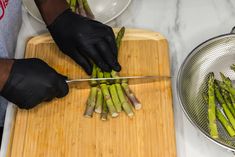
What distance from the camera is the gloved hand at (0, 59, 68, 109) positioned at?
113 centimetres

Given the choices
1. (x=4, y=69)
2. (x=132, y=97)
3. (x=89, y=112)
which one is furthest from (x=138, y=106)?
(x=4, y=69)

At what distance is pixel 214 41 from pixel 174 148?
13.6 inches

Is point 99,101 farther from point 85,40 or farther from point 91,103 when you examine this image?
point 85,40

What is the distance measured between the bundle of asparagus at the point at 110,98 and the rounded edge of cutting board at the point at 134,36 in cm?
15

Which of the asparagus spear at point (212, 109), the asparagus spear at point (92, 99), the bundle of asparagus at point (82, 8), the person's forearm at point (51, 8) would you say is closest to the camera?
the asparagus spear at point (212, 109)

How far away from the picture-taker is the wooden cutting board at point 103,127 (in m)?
1.13

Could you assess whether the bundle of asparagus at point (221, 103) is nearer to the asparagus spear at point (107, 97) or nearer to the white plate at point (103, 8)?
the asparagus spear at point (107, 97)

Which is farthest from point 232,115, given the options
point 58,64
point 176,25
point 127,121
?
point 58,64

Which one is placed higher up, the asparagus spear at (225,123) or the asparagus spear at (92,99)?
the asparagus spear at (225,123)

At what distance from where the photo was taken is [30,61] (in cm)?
117

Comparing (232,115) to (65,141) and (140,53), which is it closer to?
(140,53)

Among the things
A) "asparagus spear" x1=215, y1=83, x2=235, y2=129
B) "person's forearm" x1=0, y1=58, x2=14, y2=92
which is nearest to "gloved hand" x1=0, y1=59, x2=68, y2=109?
"person's forearm" x1=0, y1=58, x2=14, y2=92

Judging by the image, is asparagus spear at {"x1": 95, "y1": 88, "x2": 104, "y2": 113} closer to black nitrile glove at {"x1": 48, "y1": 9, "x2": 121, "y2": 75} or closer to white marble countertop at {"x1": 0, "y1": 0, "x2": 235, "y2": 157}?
black nitrile glove at {"x1": 48, "y1": 9, "x2": 121, "y2": 75}

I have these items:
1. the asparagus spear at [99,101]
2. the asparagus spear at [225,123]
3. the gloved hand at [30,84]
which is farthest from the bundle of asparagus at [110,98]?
the asparagus spear at [225,123]
